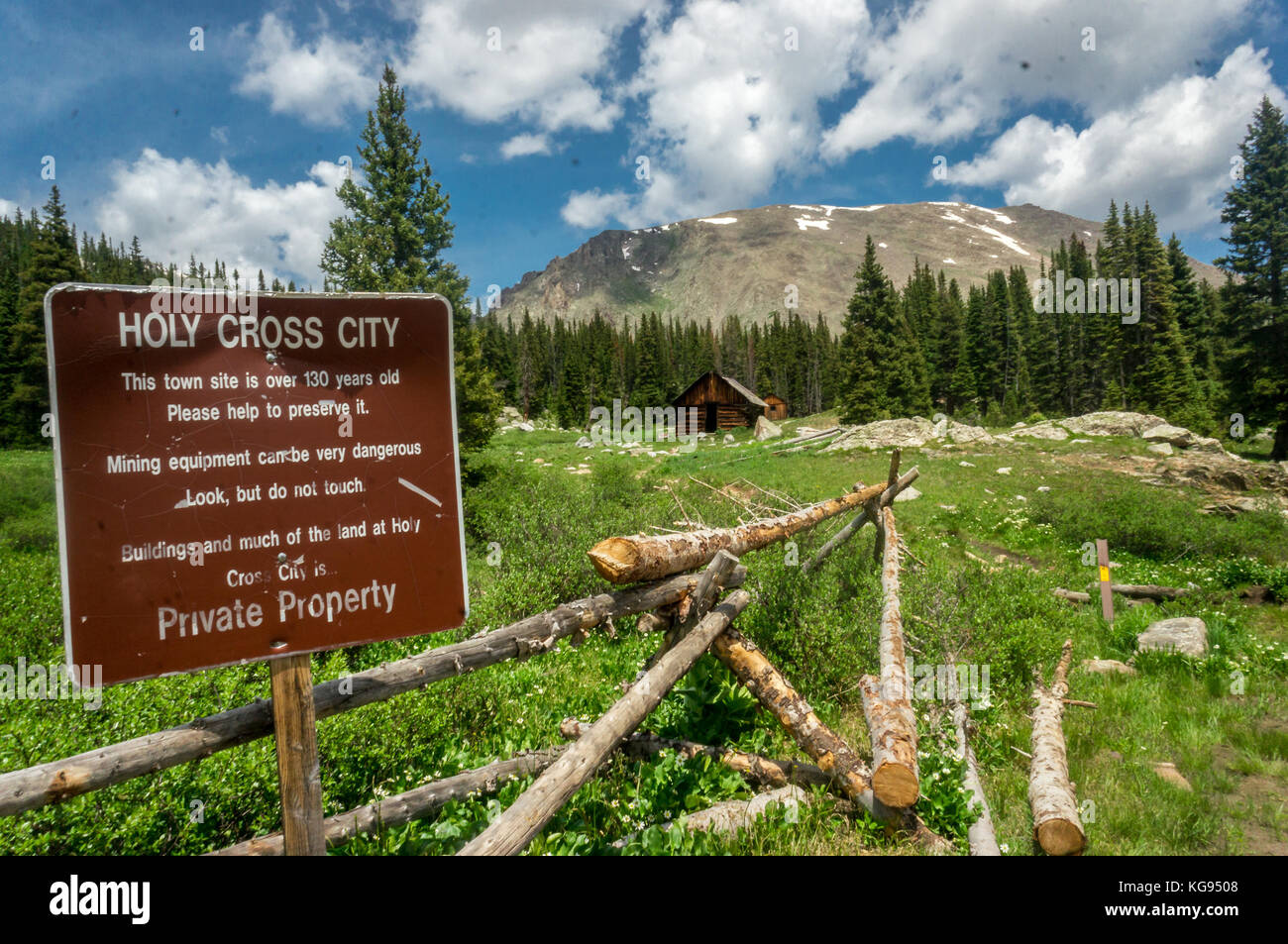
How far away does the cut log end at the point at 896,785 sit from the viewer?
142 inches

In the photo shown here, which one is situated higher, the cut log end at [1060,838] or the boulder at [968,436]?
the boulder at [968,436]

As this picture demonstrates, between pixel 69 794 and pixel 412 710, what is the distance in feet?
10.4

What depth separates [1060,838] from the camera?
3.71 meters

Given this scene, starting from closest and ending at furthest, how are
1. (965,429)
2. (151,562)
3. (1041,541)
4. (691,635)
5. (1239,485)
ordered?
(151,562), (691,635), (1041,541), (1239,485), (965,429)

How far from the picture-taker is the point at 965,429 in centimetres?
3425

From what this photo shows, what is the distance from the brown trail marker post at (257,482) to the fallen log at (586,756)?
2.94ft

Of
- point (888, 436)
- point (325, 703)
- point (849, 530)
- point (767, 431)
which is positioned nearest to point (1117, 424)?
point (888, 436)

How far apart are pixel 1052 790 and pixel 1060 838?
0.47 m

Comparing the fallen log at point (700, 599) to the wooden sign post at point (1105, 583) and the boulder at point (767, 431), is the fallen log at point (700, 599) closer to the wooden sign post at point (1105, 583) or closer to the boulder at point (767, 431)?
the wooden sign post at point (1105, 583)

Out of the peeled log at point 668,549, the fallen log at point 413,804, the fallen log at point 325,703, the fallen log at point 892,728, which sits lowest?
the fallen log at point 413,804

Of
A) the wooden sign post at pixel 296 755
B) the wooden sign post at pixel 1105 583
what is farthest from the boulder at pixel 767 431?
the wooden sign post at pixel 296 755

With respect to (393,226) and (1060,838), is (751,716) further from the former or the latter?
(393,226)

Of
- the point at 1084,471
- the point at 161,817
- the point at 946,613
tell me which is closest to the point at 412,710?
the point at 161,817
